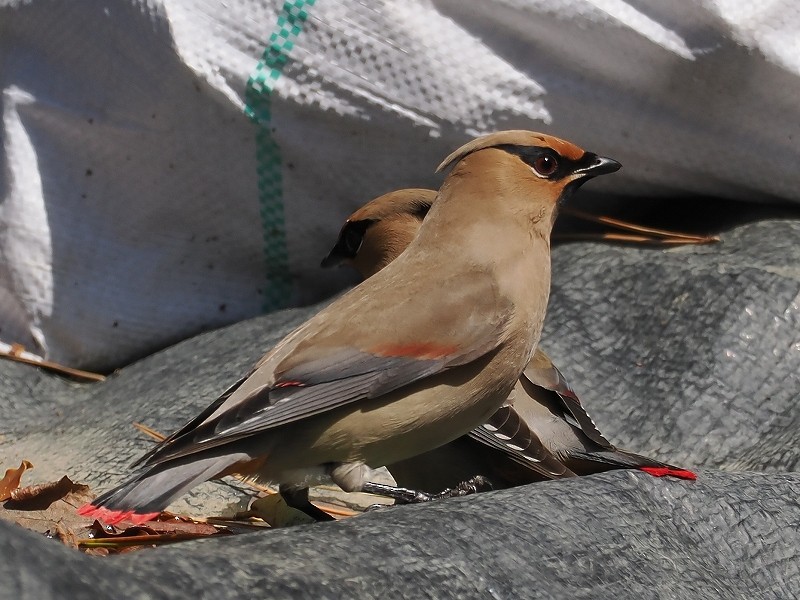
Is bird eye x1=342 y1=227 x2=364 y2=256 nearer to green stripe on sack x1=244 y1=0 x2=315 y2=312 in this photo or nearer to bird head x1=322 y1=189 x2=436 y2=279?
bird head x1=322 y1=189 x2=436 y2=279

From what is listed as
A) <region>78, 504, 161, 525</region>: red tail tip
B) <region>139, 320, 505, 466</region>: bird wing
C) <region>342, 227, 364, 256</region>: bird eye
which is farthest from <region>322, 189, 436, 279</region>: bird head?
<region>78, 504, 161, 525</region>: red tail tip

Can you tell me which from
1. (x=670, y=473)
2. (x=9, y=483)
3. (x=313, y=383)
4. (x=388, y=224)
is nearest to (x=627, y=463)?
(x=670, y=473)

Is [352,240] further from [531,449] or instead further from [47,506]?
[47,506]

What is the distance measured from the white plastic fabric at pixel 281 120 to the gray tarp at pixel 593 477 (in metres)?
0.20

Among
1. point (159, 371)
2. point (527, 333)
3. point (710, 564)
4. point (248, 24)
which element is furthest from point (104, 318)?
point (710, 564)

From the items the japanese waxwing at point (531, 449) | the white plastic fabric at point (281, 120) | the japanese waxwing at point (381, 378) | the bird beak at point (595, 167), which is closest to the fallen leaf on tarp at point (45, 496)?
the japanese waxwing at point (381, 378)

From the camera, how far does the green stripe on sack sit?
10.4 feet

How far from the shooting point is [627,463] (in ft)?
8.03

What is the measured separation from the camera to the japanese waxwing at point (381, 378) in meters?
2.05

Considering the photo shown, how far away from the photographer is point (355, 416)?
2188mm

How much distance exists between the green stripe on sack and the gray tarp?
174 millimetres

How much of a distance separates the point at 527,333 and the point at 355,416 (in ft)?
1.24

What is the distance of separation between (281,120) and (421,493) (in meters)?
1.32

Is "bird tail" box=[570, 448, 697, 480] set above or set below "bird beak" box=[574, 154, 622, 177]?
below
